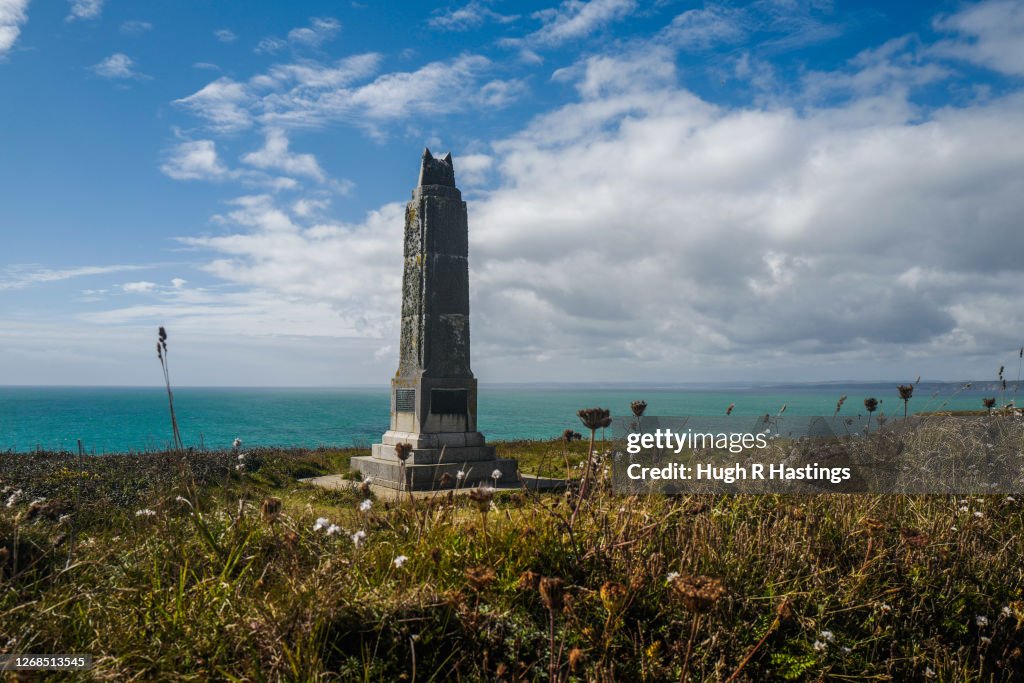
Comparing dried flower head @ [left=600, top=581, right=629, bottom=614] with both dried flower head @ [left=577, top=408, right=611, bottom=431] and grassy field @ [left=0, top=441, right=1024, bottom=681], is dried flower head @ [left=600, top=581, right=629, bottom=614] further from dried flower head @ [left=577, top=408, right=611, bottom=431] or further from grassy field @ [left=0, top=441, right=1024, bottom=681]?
dried flower head @ [left=577, top=408, right=611, bottom=431]

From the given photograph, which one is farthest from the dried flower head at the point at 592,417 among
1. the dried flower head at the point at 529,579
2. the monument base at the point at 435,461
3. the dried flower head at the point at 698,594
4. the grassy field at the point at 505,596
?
the monument base at the point at 435,461

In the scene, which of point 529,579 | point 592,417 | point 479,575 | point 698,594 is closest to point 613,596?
point 529,579

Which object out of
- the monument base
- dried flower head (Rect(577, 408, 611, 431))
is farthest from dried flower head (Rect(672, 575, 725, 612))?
the monument base

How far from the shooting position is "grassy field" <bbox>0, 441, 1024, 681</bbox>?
3715mm

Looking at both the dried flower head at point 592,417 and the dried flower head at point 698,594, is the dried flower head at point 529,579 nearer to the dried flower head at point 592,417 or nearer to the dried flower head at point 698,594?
the dried flower head at point 698,594

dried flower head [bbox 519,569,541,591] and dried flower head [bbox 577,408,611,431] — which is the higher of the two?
dried flower head [bbox 577,408,611,431]

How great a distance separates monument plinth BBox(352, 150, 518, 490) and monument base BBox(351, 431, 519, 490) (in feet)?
0.07

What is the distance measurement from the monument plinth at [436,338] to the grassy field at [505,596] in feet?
27.4

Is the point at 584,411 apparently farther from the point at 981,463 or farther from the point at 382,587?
the point at 981,463

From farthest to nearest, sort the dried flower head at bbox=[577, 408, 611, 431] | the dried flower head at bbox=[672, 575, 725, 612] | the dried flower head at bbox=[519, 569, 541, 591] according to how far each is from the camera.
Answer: the dried flower head at bbox=[577, 408, 611, 431] → the dried flower head at bbox=[519, 569, 541, 591] → the dried flower head at bbox=[672, 575, 725, 612]

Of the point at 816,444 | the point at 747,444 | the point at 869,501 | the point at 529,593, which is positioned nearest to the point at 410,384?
the point at 747,444

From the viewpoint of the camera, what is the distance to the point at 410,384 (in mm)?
14797

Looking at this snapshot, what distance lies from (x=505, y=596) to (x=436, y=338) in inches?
413

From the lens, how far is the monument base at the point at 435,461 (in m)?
13.4
